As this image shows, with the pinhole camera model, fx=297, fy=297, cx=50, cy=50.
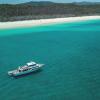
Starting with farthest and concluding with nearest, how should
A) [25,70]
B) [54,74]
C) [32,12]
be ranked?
1. [32,12]
2. [25,70]
3. [54,74]

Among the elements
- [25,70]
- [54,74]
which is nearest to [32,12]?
[25,70]

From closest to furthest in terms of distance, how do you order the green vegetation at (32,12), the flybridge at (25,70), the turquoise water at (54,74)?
1. the turquoise water at (54,74)
2. the flybridge at (25,70)
3. the green vegetation at (32,12)

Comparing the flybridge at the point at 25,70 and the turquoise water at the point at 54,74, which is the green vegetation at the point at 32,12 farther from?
the flybridge at the point at 25,70

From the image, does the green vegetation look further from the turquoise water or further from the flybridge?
the flybridge

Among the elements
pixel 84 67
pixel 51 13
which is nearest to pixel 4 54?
pixel 84 67

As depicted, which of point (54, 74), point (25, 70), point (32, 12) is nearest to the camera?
point (54, 74)

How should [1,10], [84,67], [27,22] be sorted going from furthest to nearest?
[1,10] < [27,22] < [84,67]

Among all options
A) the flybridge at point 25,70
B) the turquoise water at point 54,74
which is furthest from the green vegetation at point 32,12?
the flybridge at point 25,70

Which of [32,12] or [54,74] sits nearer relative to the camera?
[54,74]

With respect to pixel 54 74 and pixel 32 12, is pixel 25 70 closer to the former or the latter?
pixel 54 74

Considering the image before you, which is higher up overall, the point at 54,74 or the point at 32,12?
the point at 54,74

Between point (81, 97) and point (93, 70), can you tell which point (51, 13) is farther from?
point (81, 97)
